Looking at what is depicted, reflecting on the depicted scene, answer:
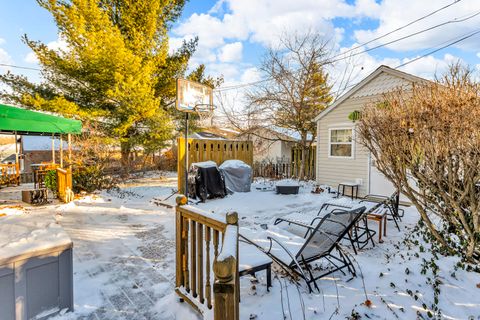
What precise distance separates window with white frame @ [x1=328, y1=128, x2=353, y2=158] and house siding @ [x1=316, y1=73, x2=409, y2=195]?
136 millimetres

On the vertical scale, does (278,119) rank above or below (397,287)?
above

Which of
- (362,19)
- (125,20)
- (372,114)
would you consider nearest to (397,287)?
(372,114)

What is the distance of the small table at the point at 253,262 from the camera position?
2.44m

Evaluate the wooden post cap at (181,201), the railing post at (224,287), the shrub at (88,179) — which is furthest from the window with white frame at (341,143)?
the railing post at (224,287)

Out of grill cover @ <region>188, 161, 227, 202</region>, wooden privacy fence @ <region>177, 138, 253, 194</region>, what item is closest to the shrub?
wooden privacy fence @ <region>177, 138, 253, 194</region>

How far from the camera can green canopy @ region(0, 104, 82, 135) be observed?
16.7ft

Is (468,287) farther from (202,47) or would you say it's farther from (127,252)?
(202,47)

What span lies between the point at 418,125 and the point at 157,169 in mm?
14424

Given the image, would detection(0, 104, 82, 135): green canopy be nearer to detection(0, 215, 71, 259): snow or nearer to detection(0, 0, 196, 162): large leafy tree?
detection(0, 215, 71, 259): snow

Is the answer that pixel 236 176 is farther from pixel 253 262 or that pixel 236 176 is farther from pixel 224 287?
pixel 224 287

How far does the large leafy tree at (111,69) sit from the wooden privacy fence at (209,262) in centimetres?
889

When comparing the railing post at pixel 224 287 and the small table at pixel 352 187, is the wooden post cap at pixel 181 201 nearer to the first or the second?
the railing post at pixel 224 287

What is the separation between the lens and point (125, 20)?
10969 mm

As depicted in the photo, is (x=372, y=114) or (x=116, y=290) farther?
(x=372, y=114)
